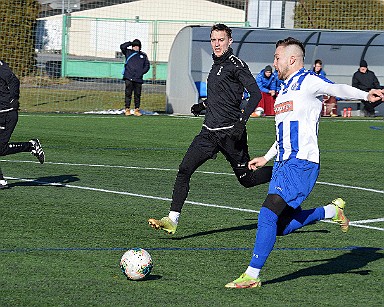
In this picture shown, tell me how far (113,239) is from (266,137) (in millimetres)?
13042

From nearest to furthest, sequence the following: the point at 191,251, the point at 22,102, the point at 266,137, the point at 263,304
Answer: the point at 263,304 < the point at 191,251 < the point at 266,137 < the point at 22,102

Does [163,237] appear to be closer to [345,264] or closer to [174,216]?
[174,216]

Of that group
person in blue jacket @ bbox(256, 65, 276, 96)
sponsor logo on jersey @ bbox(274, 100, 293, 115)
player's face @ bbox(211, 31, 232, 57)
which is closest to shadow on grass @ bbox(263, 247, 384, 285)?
sponsor logo on jersey @ bbox(274, 100, 293, 115)

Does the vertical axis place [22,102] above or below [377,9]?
below

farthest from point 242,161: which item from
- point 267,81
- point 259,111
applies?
point 259,111

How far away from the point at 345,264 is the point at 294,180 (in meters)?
1.35

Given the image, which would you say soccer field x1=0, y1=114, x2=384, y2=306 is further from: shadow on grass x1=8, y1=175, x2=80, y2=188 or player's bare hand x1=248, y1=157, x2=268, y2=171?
player's bare hand x1=248, y1=157, x2=268, y2=171

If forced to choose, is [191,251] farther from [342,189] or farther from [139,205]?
[342,189]

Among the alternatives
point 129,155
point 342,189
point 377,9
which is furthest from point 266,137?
point 377,9

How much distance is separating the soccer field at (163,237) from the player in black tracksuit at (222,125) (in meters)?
0.59

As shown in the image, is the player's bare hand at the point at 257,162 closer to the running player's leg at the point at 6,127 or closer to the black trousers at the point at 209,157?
the black trousers at the point at 209,157

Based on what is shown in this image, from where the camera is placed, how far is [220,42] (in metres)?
9.62

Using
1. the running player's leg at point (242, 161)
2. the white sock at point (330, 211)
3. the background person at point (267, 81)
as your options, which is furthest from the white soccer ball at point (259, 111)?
the white sock at point (330, 211)

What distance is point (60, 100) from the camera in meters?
33.1
